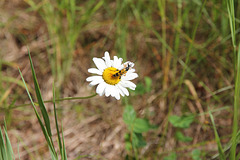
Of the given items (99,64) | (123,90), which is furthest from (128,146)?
(99,64)

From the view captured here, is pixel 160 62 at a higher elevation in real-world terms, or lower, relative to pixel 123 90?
higher

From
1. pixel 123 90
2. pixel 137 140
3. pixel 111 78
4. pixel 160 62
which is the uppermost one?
pixel 160 62

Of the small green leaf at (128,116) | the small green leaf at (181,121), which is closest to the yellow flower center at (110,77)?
the small green leaf at (128,116)

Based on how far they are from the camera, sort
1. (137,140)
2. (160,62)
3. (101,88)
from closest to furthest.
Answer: (101,88) < (137,140) < (160,62)

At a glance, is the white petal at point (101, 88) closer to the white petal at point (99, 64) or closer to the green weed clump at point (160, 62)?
the white petal at point (99, 64)

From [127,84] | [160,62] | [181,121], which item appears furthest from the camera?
[160,62]

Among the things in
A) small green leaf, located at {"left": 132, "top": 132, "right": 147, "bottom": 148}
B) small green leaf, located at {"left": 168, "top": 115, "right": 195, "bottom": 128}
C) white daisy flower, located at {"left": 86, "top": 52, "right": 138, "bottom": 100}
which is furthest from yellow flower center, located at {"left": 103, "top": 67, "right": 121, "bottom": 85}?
small green leaf, located at {"left": 168, "top": 115, "right": 195, "bottom": 128}

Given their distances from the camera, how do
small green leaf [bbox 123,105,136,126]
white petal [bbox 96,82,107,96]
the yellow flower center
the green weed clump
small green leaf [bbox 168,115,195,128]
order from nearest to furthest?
1. white petal [bbox 96,82,107,96]
2. the yellow flower center
3. small green leaf [bbox 123,105,136,126]
4. small green leaf [bbox 168,115,195,128]
5. the green weed clump

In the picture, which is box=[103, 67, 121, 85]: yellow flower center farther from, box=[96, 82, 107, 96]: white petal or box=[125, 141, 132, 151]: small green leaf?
box=[125, 141, 132, 151]: small green leaf

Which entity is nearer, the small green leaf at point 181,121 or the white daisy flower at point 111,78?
the white daisy flower at point 111,78

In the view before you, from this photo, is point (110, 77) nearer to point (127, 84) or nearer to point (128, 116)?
point (127, 84)

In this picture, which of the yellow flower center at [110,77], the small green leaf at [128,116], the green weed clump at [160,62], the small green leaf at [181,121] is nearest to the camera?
the yellow flower center at [110,77]

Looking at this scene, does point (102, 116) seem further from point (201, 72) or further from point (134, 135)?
point (201, 72)
